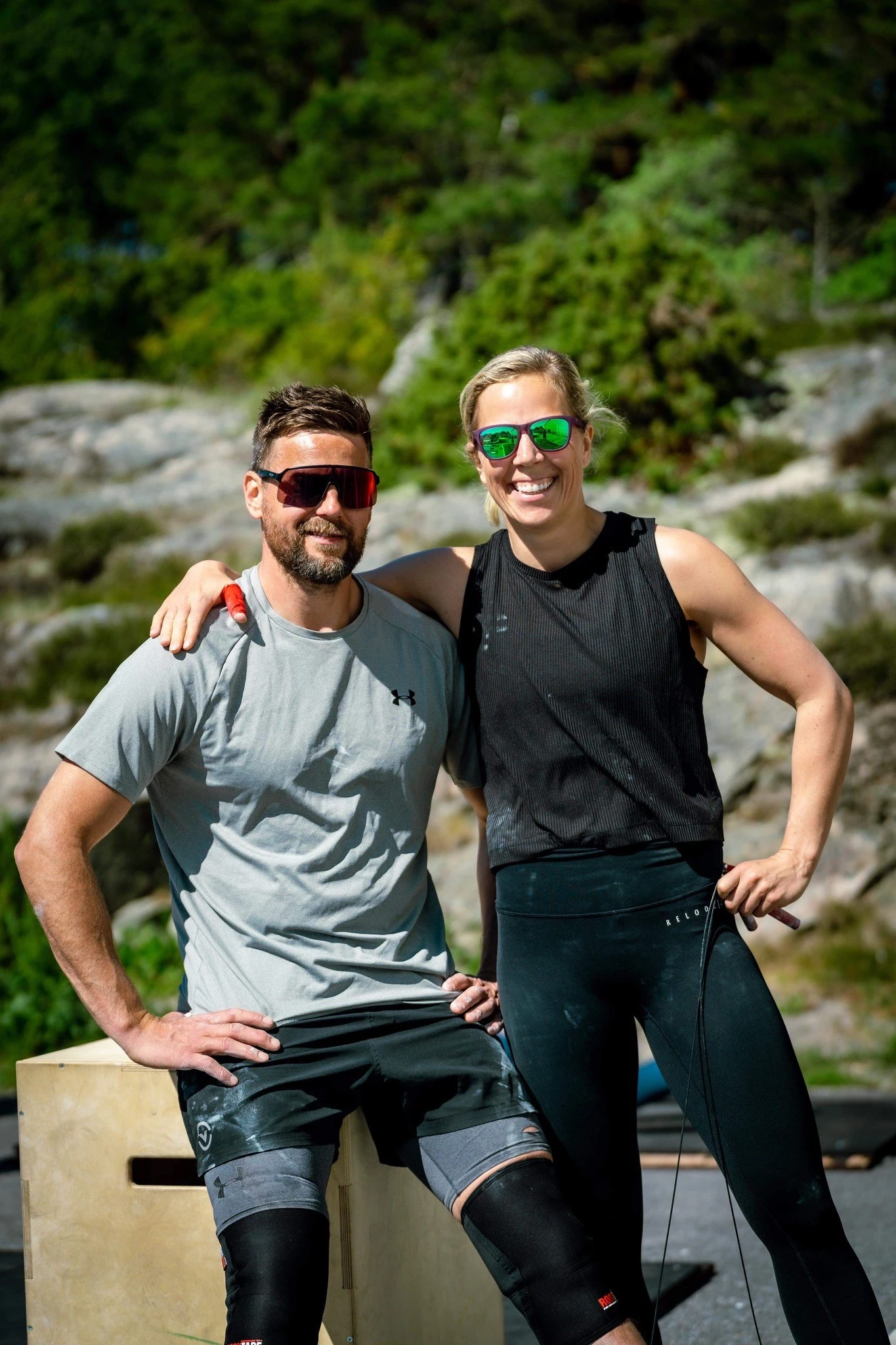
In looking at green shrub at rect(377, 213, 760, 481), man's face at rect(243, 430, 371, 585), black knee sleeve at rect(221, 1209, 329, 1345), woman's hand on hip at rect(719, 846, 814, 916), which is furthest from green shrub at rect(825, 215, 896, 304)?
black knee sleeve at rect(221, 1209, 329, 1345)

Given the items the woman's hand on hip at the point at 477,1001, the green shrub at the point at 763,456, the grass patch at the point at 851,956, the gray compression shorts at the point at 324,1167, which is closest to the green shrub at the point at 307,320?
the green shrub at the point at 763,456

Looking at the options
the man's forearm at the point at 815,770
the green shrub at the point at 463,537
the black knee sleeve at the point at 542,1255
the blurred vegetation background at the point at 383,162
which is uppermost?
the blurred vegetation background at the point at 383,162

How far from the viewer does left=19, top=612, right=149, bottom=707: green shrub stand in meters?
10.6

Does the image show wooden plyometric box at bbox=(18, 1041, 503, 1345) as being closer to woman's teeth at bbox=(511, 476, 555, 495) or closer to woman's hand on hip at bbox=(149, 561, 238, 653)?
woman's hand on hip at bbox=(149, 561, 238, 653)

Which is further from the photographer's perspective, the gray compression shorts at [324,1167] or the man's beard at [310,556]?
the man's beard at [310,556]

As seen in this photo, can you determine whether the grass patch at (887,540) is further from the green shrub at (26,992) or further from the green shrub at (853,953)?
the green shrub at (26,992)

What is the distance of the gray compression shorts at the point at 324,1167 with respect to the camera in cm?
230

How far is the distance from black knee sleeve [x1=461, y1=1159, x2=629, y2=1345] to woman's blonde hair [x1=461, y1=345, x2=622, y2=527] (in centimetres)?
133

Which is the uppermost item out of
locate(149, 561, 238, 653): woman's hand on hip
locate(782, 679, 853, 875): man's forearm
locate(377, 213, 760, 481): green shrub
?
locate(377, 213, 760, 481): green shrub

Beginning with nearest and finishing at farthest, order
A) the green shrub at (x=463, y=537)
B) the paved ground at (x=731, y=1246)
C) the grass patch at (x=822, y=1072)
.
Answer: the paved ground at (x=731, y=1246) < the grass patch at (x=822, y=1072) < the green shrub at (x=463, y=537)

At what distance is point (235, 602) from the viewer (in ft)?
8.66

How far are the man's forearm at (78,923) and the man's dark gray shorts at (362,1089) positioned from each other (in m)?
0.18

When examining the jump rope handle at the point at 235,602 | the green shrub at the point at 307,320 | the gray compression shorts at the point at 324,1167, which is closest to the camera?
the gray compression shorts at the point at 324,1167

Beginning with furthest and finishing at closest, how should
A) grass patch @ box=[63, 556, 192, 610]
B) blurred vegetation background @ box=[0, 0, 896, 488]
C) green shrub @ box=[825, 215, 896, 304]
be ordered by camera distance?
1. green shrub @ box=[825, 215, 896, 304]
2. blurred vegetation background @ box=[0, 0, 896, 488]
3. grass patch @ box=[63, 556, 192, 610]
